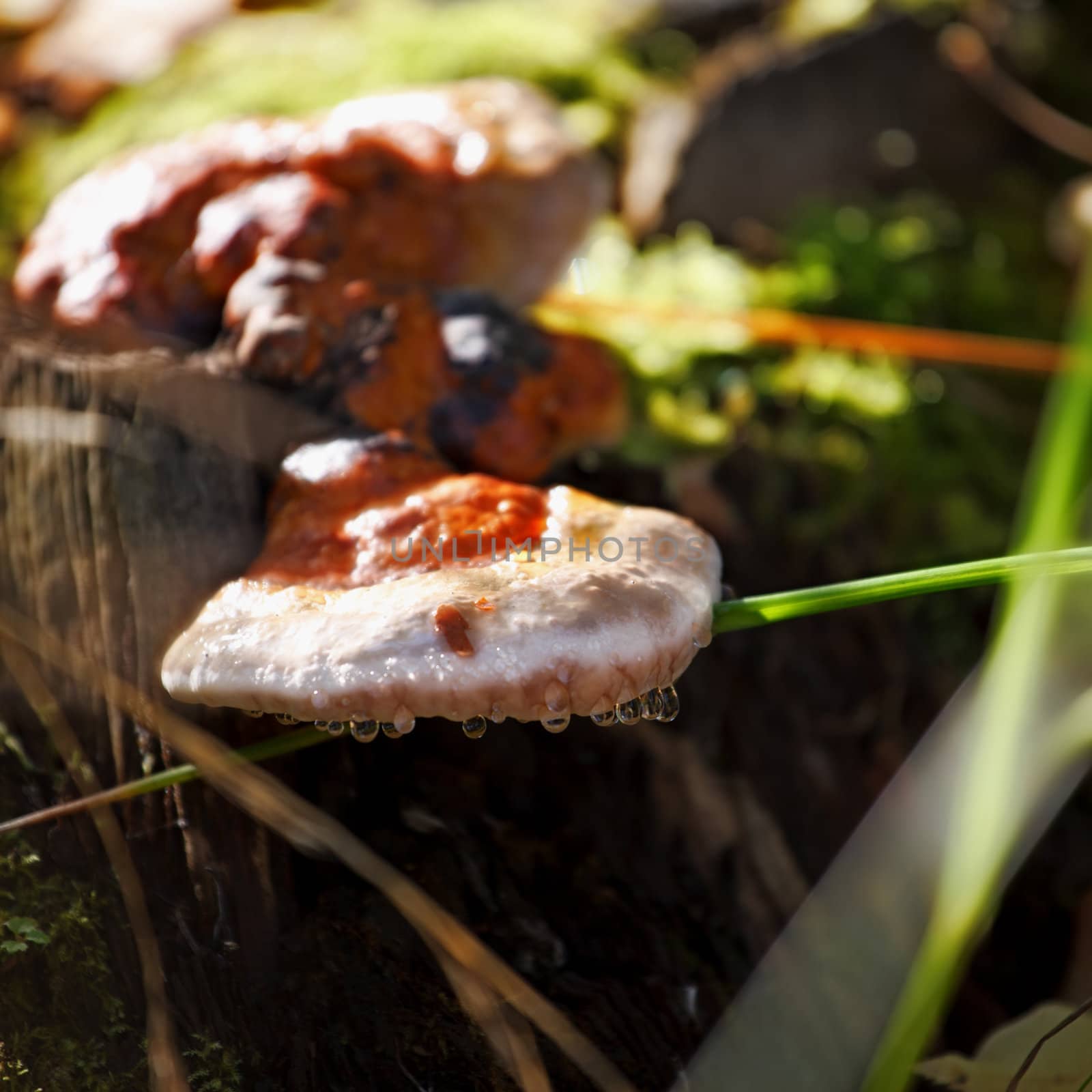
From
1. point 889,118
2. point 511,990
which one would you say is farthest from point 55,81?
point 511,990

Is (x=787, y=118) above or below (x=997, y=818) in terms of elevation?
above

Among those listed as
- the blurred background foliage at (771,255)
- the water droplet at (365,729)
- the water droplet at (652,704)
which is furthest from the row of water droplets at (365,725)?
the blurred background foliage at (771,255)

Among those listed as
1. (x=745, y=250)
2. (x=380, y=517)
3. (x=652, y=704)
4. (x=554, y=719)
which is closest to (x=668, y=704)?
(x=652, y=704)

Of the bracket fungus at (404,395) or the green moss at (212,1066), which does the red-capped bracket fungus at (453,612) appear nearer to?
the bracket fungus at (404,395)

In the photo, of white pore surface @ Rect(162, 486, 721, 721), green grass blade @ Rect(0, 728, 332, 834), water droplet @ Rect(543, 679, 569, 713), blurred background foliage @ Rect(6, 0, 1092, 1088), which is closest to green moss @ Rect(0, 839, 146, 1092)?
green grass blade @ Rect(0, 728, 332, 834)

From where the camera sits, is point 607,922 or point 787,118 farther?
point 787,118

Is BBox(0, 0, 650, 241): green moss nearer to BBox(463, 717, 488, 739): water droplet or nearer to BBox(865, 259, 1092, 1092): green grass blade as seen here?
BBox(865, 259, 1092, 1092): green grass blade

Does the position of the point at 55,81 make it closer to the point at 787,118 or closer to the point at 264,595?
the point at 787,118

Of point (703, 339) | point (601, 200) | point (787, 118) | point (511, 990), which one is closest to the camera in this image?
point (511, 990)
